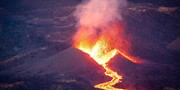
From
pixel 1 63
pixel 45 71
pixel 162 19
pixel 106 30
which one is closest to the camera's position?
pixel 45 71

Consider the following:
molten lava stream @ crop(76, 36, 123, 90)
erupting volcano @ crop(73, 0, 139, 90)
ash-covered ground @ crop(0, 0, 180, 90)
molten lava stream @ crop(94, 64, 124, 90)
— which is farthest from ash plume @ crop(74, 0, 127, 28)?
molten lava stream @ crop(94, 64, 124, 90)

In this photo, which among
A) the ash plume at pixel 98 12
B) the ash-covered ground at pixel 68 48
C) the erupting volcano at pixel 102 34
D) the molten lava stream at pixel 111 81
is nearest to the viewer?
the molten lava stream at pixel 111 81

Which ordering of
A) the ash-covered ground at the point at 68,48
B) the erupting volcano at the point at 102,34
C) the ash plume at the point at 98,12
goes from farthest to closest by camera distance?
the ash plume at the point at 98,12 < the erupting volcano at the point at 102,34 < the ash-covered ground at the point at 68,48

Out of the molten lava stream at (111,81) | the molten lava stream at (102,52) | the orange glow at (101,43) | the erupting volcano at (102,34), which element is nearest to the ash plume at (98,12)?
the erupting volcano at (102,34)

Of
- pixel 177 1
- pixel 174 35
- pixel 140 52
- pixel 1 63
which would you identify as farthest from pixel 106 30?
pixel 177 1

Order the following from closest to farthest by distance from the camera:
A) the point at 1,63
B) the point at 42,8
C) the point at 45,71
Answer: the point at 45,71 < the point at 1,63 < the point at 42,8

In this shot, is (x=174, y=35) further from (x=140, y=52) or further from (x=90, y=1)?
(x=90, y=1)

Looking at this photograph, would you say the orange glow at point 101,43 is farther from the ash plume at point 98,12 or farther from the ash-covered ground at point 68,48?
the ash plume at point 98,12
